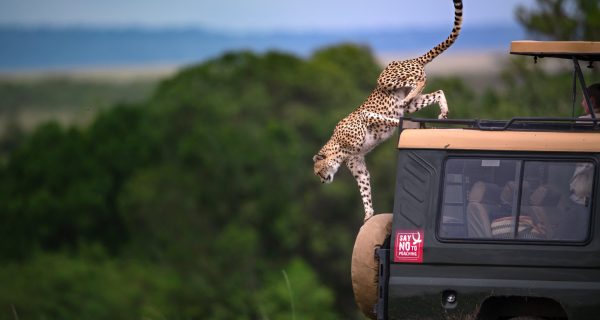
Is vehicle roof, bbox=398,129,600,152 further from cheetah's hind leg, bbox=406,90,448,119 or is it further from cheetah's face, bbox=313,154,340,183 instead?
cheetah's face, bbox=313,154,340,183

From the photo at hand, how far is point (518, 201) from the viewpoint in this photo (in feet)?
27.1

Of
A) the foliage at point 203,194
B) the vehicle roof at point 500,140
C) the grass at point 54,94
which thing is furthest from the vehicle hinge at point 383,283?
the grass at point 54,94

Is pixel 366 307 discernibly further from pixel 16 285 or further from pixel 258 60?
pixel 258 60

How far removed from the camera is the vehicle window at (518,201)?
8203 millimetres

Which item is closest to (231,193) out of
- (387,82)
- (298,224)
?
(298,224)

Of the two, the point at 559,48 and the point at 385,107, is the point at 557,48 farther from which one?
the point at 385,107

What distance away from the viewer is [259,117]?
58.7 meters

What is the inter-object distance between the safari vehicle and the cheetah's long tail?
4.78ft

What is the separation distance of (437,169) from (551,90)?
2615cm

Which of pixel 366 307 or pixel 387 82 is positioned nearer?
pixel 366 307

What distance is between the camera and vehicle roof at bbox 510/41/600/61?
349 inches

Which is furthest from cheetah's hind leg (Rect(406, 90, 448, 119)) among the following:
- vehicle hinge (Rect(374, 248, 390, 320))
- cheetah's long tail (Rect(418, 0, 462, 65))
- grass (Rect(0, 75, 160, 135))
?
grass (Rect(0, 75, 160, 135))

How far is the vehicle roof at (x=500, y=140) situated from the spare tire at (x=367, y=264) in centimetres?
63

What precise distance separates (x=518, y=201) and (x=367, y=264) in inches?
41.7
